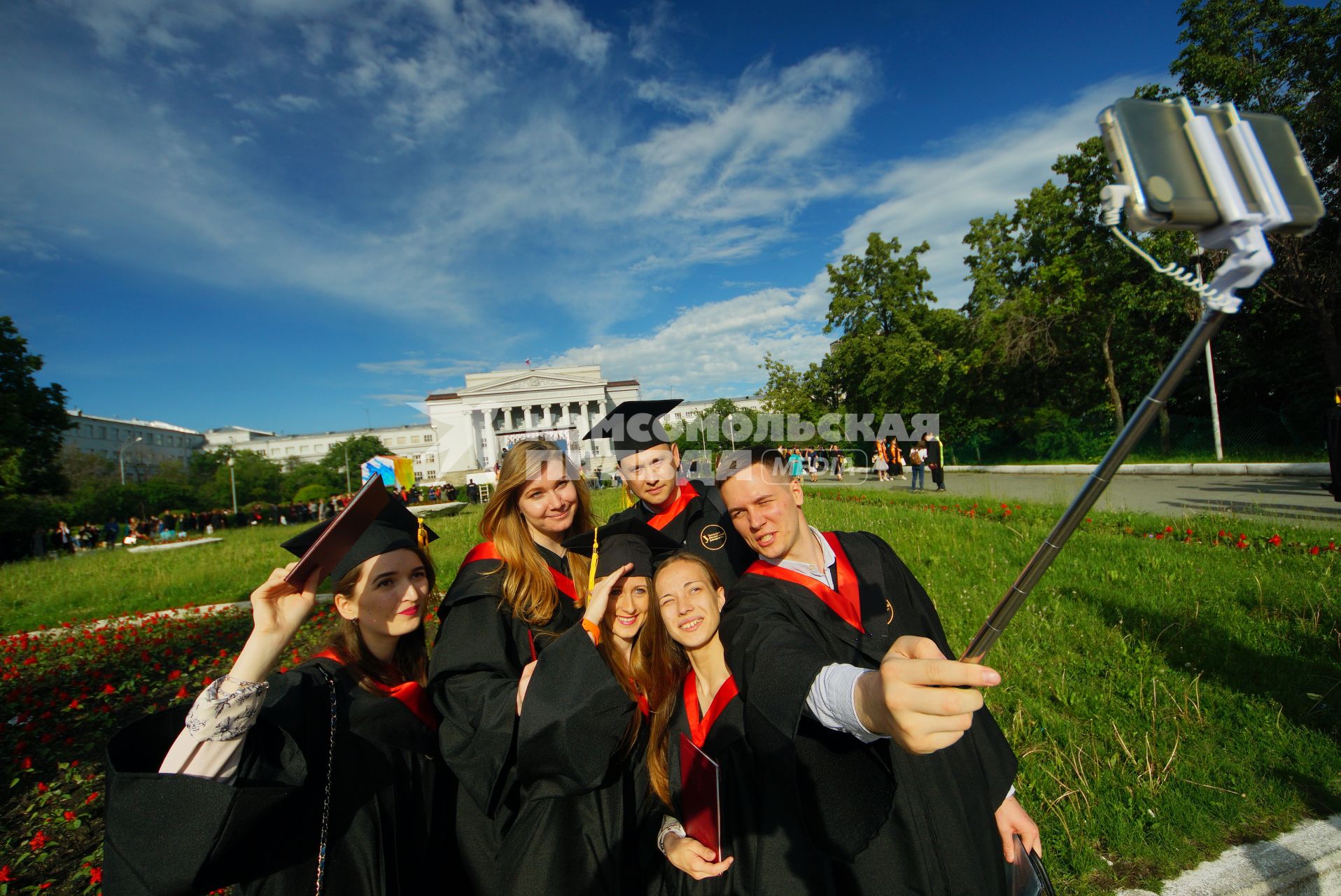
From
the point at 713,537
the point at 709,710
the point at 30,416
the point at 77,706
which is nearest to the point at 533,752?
the point at 709,710

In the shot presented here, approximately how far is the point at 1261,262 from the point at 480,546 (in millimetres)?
2646

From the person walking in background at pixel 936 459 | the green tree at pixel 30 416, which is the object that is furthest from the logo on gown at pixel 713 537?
the green tree at pixel 30 416

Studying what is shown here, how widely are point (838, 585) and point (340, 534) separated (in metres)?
1.69

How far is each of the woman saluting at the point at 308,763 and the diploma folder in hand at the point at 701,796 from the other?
0.95 metres

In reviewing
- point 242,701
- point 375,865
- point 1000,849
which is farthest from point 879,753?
point 375,865

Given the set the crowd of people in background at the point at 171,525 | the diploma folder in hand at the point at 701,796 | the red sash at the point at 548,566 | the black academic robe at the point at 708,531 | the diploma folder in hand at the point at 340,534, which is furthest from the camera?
the crowd of people in background at the point at 171,525

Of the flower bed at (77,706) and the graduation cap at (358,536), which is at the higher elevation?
the graduation cap at (358,536)

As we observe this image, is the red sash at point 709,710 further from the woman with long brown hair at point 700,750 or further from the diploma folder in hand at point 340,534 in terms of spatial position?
the diploma folder in hand at point 340,534

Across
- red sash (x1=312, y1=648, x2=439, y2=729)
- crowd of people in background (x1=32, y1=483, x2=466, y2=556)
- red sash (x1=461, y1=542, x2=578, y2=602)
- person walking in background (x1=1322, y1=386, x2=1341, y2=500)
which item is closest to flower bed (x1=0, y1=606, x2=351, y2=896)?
red sash (x1=312, y1=648, x2=439, y2=729)

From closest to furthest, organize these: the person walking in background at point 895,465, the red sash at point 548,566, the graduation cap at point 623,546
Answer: the graduation cap at point 623,546, the red sash at point 548,566, the person walking in background at point 895,465

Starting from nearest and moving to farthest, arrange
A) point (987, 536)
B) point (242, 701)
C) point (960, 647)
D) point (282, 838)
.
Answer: point (242, 701), point (282, 838), point (960, 647), point (987, 536)

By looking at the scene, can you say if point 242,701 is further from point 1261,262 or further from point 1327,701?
point 1327,701

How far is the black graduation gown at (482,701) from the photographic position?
2.06 m

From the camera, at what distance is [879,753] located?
1.34m
